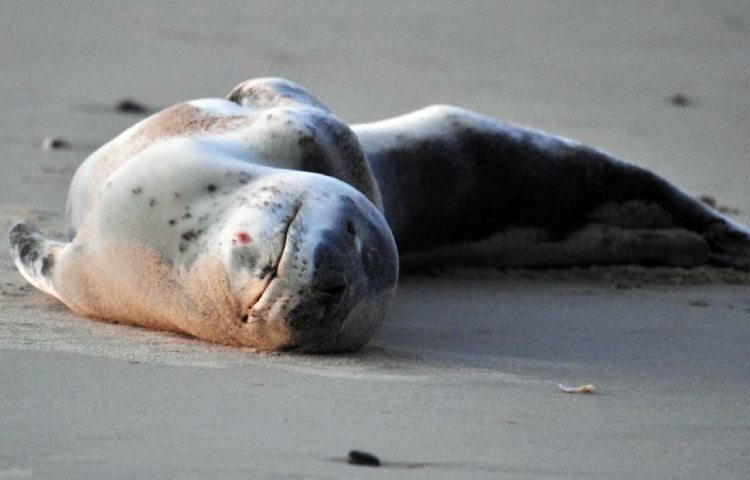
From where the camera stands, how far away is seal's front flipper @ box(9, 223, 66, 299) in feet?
16.5

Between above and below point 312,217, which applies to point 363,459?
below

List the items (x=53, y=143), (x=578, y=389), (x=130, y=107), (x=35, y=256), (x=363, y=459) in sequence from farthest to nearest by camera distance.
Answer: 1. (x=130, y=107)
2. (x=53, y=143)
3. (x=35, y=256)
4. (x=578, y=389)
5. (x=363, y=459)

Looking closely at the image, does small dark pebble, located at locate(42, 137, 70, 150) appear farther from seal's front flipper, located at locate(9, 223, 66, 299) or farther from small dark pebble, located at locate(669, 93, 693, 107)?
small dark pebble, located at locate(669, 93, 693, 107)

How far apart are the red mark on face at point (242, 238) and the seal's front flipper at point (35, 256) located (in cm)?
86

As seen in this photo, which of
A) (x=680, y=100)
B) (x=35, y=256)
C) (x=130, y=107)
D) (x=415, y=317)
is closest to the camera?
(x=35, y=256)

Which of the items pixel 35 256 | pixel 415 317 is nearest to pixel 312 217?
pixel 415 317

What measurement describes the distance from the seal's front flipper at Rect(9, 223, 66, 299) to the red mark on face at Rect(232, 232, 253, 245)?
0.86 metres

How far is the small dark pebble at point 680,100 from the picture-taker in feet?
32.6

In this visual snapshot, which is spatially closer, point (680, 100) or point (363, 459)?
point (363, 459)

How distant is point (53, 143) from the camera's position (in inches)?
313

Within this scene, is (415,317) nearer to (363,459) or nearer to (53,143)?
(363,459)

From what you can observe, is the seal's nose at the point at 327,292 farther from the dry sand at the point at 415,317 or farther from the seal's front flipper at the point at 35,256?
the seal's front flipper at the point at 35,256

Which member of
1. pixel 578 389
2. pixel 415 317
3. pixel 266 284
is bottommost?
pixel 415 317

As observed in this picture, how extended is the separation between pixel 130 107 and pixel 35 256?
3.81 meters
